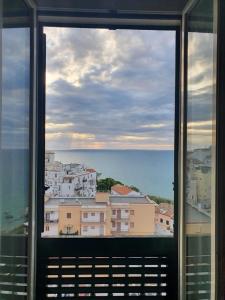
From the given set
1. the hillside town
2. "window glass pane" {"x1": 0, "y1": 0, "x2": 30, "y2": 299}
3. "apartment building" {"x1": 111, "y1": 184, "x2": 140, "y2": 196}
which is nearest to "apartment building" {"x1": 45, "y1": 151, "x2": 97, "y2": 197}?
the hillside town

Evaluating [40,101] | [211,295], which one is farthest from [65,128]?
[211,295]

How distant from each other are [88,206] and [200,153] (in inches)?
35.9

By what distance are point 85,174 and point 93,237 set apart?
1.52 ft

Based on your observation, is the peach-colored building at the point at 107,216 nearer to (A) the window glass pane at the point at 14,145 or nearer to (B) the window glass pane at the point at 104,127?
(B) the window glass pane at the point at 104,127

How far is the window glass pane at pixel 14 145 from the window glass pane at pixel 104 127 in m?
0.32

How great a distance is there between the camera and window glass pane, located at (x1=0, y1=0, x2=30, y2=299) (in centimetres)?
168

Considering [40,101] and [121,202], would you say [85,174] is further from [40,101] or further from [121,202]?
[40,101]

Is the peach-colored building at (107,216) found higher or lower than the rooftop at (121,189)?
lower

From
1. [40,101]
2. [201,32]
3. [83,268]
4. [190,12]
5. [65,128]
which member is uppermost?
[190,12]

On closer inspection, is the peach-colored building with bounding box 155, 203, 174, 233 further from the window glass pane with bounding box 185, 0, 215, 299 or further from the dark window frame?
the window glass pane with bounding box 185, 0, 215, 299

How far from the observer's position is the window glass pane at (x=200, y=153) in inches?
70.5

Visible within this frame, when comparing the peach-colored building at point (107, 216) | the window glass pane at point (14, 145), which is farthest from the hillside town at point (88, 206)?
the window glass pane at point (14, 145)

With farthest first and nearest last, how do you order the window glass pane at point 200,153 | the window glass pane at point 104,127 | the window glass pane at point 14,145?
the window glass pane at point 104,127 → the window glass pane at point 200,153 → the window glass pane at point 14,145

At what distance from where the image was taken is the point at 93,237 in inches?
99.3
